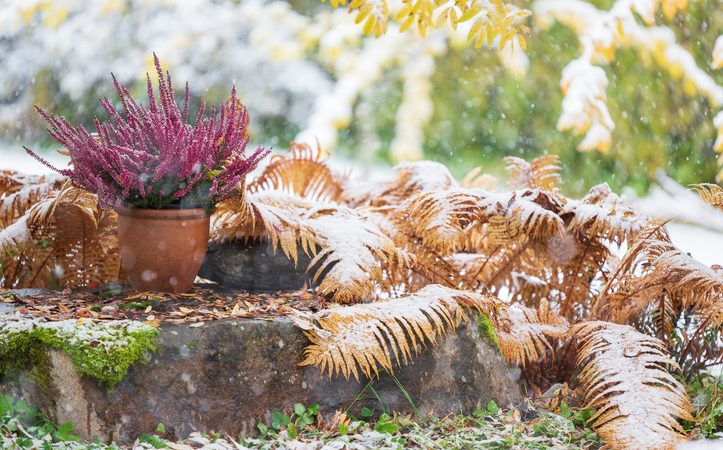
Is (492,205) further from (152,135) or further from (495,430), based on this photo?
(152,135)

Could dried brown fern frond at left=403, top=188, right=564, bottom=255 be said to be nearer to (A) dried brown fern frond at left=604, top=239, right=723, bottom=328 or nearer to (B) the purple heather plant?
Answer: (A) dried brown fern frond at left=604, top=239, right=723, bottom=328

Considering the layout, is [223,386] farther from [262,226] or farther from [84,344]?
[262,226]

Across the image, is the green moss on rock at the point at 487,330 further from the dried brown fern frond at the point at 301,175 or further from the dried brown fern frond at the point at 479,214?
the dried brown fern frond at the point at 301,175

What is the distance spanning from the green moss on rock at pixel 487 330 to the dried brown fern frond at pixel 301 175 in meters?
1.42

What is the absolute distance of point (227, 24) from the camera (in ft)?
22.9

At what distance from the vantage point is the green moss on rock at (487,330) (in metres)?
2.48

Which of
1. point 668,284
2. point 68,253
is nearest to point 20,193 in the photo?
point 68,253

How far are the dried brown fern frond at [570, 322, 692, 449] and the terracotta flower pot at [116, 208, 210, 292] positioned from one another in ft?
4.76

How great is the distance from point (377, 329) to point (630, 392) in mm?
823

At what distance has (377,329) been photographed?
2199 millimetres

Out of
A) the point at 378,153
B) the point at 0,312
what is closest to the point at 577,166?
the point at 378,153

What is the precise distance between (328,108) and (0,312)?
3.02 meters

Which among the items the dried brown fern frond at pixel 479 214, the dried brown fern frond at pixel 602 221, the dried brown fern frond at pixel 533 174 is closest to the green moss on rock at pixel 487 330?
the dried brown fern frond at pixel 479 214

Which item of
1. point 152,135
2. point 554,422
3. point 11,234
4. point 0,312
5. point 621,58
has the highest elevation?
point 621,58
